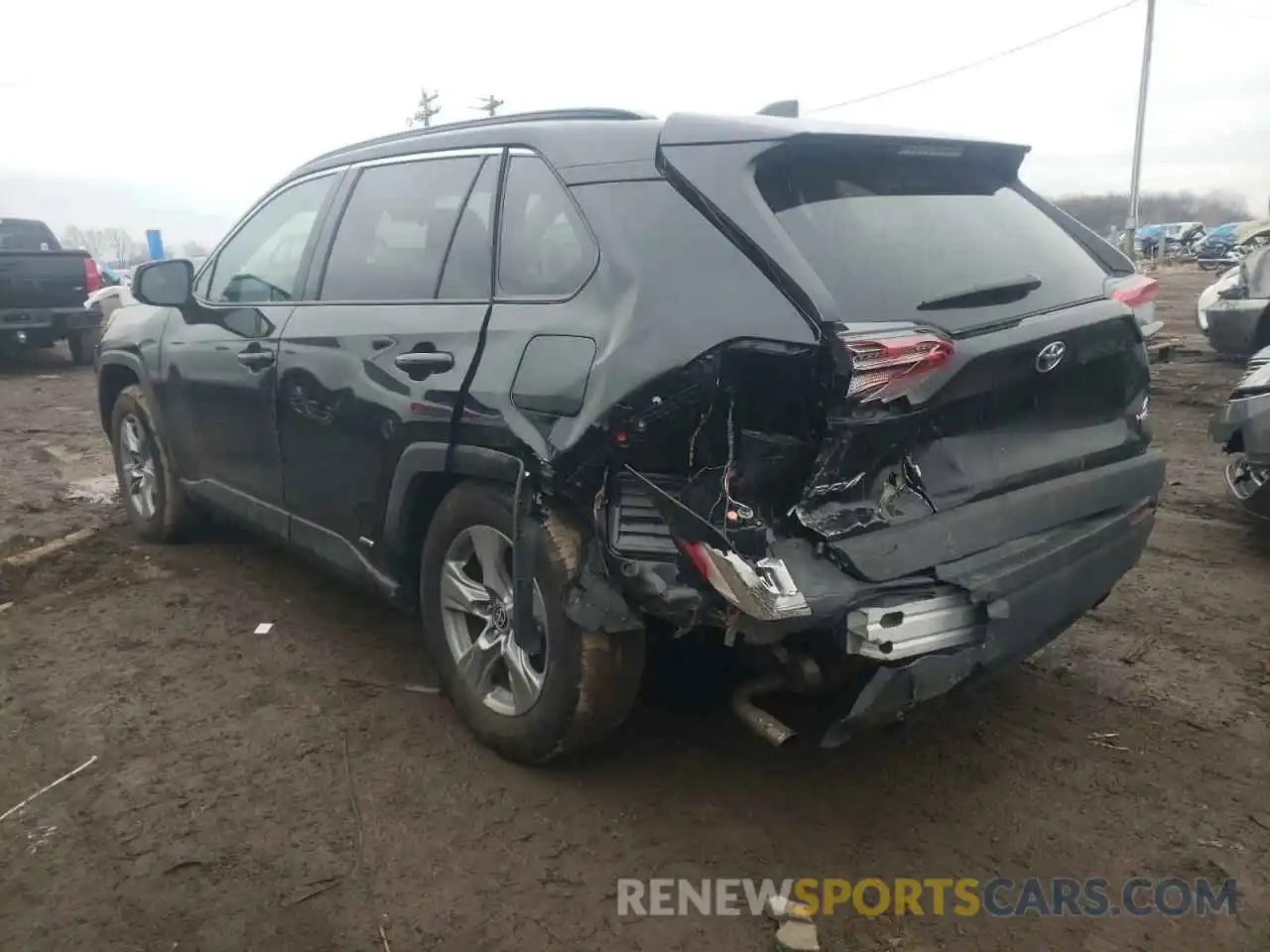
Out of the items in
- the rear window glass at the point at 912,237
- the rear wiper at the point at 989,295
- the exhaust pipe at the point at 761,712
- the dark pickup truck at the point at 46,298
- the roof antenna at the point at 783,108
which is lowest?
the exhaust pipe at the point at 761,712

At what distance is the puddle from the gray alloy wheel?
3985 mm

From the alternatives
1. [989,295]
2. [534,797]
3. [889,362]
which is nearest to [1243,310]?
[989,295]

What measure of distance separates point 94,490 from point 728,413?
17.8ft

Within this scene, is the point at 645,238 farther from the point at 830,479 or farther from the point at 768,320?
the point at 830,479

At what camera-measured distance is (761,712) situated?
8.73 ft

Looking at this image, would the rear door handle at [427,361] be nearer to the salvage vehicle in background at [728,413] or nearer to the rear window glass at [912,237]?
the salvage vehicle in background at [728,413]

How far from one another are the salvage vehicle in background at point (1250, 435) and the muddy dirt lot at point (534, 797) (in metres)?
0.81

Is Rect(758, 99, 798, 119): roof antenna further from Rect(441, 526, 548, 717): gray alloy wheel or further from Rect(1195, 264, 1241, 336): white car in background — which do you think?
Rect(1195, 264, 1241, 336): white car in background

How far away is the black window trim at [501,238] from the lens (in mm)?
2686

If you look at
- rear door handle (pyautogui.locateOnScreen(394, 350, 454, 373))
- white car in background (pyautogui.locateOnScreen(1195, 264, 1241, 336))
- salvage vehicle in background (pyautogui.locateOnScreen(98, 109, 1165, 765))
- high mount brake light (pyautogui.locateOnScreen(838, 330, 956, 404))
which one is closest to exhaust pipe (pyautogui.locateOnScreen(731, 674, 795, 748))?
salvage vehicle in background (pyautogui.locateOnScreen(98, 109, 1165, 765))

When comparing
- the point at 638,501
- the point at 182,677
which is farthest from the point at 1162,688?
the point at 182,677

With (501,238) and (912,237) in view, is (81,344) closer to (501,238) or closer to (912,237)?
(501,238)

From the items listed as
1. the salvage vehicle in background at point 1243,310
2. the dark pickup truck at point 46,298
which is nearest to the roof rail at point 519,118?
the salvage vehicle in background at point 1243,310

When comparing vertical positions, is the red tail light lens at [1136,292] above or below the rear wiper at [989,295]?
below
